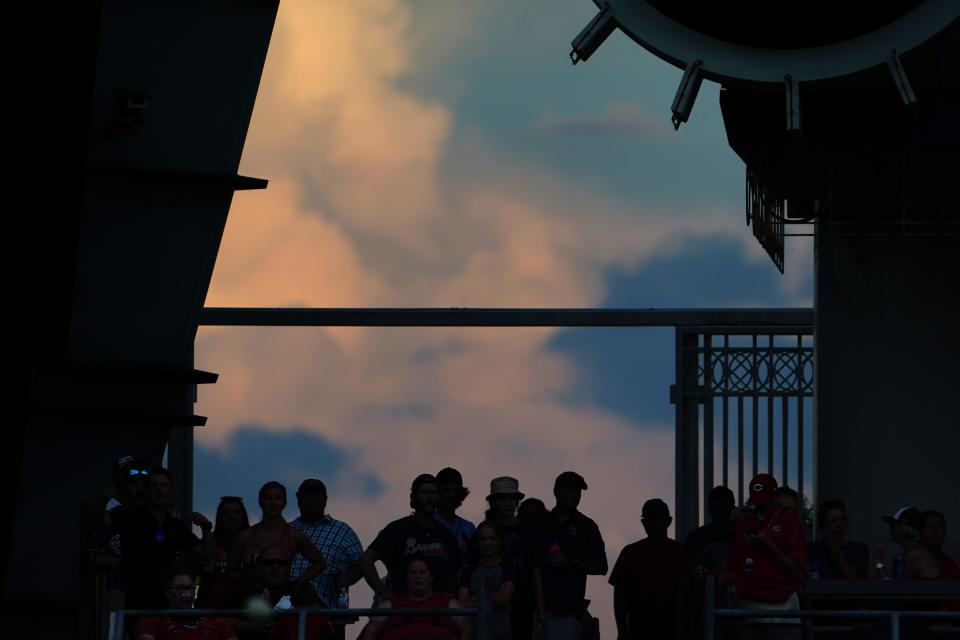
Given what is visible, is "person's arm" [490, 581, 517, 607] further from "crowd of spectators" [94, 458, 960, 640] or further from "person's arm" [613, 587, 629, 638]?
"person's arm" [613, 587, 629, 638]

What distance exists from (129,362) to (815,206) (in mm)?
7130

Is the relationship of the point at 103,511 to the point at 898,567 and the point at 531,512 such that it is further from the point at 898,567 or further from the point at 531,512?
the point at 898,567

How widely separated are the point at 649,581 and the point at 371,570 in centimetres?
217

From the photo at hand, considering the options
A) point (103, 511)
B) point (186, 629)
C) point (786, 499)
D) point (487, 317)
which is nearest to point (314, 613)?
point (186, 629)

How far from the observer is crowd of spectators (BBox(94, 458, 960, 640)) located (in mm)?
12961

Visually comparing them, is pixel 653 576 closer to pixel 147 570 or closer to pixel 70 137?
pixel 147 570

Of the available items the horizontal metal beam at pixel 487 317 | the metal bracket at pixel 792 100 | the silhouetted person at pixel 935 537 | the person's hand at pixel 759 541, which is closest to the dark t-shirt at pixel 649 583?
the silhouetted person at pixel 935 537

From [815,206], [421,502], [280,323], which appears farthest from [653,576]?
[280,323]

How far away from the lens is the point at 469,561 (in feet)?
47.5

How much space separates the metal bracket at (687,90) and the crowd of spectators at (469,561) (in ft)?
15.0

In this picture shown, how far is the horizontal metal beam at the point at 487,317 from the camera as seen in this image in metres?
23.1

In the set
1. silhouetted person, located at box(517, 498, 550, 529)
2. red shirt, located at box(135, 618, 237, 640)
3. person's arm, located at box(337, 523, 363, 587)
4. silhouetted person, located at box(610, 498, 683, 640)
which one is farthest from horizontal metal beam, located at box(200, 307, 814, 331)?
red shirt, located at box(135, 618, 237, 640)

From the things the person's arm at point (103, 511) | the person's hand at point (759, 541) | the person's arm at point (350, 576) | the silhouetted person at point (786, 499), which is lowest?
the person's arm at point (350, 576)

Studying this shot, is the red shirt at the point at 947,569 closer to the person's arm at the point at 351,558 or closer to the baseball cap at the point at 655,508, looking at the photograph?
the baseball cap at the point at 655,508
